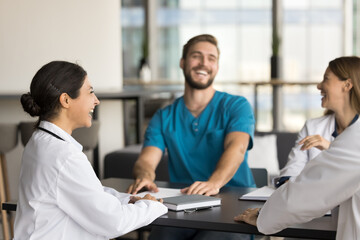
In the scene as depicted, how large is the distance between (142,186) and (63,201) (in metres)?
0.63

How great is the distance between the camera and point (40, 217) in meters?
1.66

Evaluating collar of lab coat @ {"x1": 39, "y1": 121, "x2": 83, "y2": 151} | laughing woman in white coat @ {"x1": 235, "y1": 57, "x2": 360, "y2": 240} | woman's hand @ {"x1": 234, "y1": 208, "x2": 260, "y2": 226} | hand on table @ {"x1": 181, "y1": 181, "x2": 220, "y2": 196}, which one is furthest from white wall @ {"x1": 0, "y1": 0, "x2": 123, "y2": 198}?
laughing woman in white coat @ {"x1": 235, "y1": 57, "x2": 360, "y2": 240}

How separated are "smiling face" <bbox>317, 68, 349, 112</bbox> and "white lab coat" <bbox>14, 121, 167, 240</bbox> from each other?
3.91ft

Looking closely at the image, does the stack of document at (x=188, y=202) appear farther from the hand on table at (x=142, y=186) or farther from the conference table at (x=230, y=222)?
the hand on table at (x=142, y=186)

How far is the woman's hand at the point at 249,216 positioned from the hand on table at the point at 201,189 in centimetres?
38

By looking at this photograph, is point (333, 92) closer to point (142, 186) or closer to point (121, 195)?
point (142, 186)

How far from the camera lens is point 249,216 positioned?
1727 mm

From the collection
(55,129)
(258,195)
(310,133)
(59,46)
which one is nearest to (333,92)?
(310,133)

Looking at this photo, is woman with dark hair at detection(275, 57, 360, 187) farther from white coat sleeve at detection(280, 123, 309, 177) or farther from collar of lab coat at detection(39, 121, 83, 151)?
collar of lab coat at detection(39, 121, 83, 151)

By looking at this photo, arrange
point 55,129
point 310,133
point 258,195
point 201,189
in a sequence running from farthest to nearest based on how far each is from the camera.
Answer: point 310,133, point 201,189, point 258,195, point 55,129

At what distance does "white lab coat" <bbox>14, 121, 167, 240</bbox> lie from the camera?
1643 millimetres

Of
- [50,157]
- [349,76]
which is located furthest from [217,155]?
[50,157]

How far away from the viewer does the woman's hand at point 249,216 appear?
5.62 ft

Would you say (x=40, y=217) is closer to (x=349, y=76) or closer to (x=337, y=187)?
(x=337, y=187)
